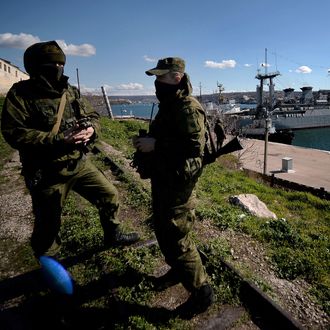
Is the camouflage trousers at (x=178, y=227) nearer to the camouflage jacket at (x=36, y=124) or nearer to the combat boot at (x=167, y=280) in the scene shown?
the combat boot at (x=167, y=280)

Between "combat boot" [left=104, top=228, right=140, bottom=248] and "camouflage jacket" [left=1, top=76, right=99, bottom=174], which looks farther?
"combat boot" [left=104, top=228, right=140, bottom=248]

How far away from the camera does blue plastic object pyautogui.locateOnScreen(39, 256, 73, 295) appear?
2.89 metres

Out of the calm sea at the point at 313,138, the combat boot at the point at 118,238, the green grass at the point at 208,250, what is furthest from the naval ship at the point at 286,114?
the combat boot at the point at 118,238

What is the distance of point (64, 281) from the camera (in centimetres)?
289

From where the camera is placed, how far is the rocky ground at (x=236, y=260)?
309 centimetres

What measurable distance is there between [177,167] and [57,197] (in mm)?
1425

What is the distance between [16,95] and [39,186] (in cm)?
94

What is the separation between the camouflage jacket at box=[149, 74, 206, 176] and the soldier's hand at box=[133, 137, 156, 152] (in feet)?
0.17

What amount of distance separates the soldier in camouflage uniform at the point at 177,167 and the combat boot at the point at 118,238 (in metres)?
1.28

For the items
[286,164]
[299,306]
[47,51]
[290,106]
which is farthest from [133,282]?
[290,106]

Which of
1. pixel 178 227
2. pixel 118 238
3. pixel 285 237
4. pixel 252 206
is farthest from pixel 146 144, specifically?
pixel 252 206

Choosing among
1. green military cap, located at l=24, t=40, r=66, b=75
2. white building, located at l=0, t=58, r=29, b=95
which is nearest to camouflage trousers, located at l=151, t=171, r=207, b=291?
green military cap, located at l=24, t=40, r=66, b=75

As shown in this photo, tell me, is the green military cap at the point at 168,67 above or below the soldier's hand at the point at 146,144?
above

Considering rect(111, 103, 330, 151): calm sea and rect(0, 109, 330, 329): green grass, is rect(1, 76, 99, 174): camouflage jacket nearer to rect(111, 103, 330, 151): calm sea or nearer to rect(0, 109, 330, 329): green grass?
rect(0, 109, 330, 329): green grass
